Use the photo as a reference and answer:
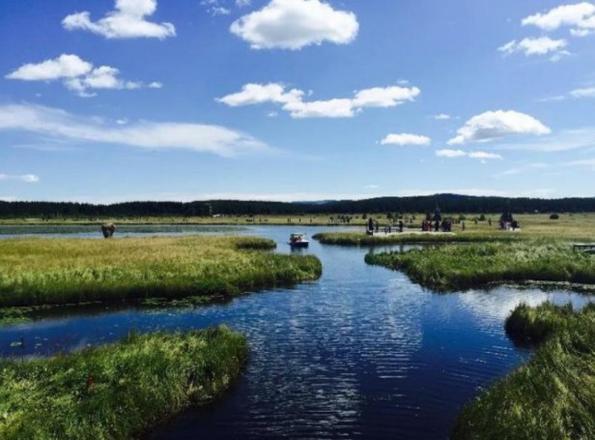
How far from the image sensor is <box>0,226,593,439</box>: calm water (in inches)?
630

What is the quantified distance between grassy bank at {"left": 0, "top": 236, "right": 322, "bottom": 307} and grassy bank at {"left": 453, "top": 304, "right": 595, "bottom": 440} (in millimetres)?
23517

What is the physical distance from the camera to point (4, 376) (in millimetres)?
16344

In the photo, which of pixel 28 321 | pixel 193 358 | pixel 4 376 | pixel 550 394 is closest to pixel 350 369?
pixel 193 358

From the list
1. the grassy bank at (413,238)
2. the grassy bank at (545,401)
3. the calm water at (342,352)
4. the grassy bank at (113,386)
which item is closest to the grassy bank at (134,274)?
the calm water at (342,352)

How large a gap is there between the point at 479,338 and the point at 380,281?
18.9 meters

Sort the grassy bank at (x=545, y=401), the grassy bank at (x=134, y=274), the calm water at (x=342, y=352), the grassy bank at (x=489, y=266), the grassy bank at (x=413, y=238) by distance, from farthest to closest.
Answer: the grassy bank at (x=413, y=238) → the grassy bank at (x=489, y=266) → the grassy bank at (x=134, y=274) → the calm water at (x=342, y=352) → the grassy bank at (x=545, y=401)

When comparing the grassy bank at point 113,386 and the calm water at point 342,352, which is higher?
the grassy bank at point 113,386

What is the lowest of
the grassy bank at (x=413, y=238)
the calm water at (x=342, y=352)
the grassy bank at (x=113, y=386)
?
the calm water at (x=342, y=352)

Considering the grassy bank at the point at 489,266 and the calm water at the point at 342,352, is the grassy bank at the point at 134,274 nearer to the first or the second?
the calm water at the point at 342,352

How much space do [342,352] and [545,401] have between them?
32.9 ft

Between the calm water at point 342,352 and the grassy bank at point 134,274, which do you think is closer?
the calm water at point 342,352

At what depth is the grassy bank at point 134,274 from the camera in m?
34.8

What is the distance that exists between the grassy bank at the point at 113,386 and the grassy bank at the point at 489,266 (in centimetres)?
2552

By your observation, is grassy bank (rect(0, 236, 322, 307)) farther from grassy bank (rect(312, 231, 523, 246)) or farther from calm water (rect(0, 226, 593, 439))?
grassy bank (rect(312, 231, 523, 246))
